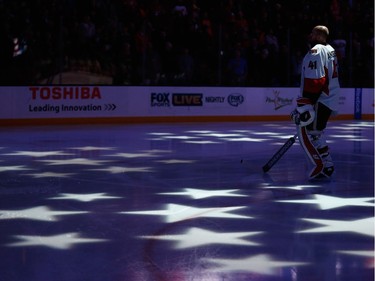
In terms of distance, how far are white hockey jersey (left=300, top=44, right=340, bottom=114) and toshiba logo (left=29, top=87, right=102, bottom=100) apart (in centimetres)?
837

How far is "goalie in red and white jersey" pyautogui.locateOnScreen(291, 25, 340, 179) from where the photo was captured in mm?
6637

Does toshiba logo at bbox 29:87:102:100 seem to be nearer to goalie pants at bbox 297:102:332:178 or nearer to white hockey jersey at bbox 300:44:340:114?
goalie pants at bbox 297:102:332:178

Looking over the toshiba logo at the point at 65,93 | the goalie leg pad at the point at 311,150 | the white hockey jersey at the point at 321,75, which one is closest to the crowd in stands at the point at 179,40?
the toshiba logo at the point at 65,93

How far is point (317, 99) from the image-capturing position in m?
6.79

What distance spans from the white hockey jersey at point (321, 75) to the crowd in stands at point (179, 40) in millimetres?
8282

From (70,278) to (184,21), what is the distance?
1297 centimetres

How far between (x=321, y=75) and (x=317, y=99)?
0.88ft

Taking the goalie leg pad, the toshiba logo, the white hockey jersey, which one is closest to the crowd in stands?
the toshiba logo

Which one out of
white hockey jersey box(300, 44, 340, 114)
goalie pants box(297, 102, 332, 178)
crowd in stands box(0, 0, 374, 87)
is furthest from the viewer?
crowd in stands box(0, 0, 374, 87)

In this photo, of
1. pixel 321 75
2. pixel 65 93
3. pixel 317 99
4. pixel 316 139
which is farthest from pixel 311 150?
pixel 65 93

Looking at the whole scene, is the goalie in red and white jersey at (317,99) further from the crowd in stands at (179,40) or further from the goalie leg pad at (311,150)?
the crowd in stands at (179,40)

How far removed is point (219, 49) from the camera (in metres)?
16.5

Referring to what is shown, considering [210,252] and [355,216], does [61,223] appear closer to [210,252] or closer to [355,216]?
[210,252]

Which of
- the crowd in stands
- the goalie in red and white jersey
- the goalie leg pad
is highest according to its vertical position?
the crowd in stands
